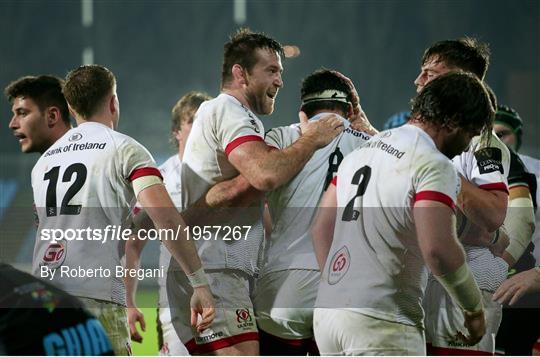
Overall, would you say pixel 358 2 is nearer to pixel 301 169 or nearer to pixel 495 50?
pixel 495 50

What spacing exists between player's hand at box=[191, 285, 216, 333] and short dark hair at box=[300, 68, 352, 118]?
97 centimetres

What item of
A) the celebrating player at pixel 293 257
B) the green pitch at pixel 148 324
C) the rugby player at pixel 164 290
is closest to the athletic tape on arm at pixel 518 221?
the celebrating player at pixel 293 257

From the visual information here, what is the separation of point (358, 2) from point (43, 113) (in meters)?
→ 6.53

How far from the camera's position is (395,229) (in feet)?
11.6

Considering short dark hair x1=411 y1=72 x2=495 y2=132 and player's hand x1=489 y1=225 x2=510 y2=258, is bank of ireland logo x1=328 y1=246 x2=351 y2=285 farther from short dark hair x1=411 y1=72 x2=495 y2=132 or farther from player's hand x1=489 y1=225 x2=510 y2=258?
player's hand x1=489 y1=225 x2=510 y2=258

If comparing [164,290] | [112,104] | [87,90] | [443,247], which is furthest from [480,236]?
[87,90]

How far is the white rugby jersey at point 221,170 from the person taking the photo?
4.34m

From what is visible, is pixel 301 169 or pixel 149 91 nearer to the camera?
pixel 301 169

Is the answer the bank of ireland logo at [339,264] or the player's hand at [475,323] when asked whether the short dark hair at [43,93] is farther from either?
the player's hand at [475,323]

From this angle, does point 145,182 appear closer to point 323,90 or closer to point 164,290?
point 164,290

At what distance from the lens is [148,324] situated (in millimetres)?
9242

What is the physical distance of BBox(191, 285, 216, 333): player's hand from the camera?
418 centimetres

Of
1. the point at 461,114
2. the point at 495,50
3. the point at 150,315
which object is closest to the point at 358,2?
the point at 495,50

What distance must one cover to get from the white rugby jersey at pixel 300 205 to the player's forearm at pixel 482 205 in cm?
65
